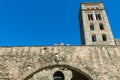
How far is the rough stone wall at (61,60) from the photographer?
1143cm

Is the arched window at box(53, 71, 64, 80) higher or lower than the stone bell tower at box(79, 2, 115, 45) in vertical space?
lower

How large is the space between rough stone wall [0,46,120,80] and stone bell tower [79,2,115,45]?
1628 cm

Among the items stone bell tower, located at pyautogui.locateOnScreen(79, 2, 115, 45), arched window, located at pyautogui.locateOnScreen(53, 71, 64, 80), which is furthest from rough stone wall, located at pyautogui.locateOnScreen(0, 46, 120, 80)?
stone bell tower, located at pyautogui.locateOnScreen(79, 2, 115, 45)

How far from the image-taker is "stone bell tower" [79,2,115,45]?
2948 cm

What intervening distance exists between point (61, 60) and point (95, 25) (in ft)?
68.4

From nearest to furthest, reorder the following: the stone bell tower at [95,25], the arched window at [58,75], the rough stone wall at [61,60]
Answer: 1. the rough stone wall at [61,60]
2. the arched window at [58,75]
3. the stone bell tower at [95,25]

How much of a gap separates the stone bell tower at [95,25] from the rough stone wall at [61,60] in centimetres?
1628

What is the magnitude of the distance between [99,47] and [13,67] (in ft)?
17.7

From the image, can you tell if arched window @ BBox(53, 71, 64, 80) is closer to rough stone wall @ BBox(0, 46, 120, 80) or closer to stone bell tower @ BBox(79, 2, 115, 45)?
rough stone wall @ BBox(0, 46, 120, 80)

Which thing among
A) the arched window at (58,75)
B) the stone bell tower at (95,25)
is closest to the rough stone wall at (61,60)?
the arched window at (58,75)

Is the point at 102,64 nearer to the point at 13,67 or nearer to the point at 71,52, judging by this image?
the point at 71,52

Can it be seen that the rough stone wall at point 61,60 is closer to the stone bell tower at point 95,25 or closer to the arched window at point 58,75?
the arched window at point 58,75

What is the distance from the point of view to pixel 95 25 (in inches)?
1256

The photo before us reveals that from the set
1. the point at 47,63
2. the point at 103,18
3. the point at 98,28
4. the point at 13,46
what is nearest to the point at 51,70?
the point at 47,63
